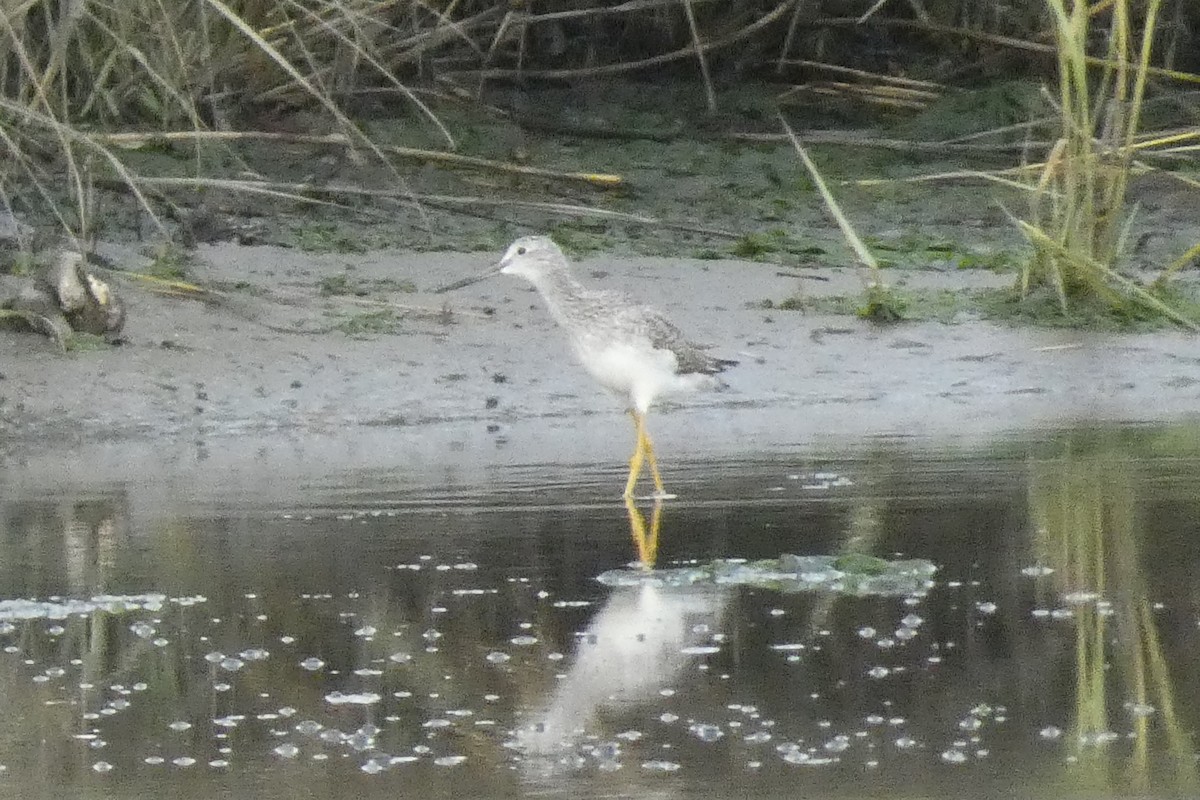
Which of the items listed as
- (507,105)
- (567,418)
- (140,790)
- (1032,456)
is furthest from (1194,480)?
(507,105)

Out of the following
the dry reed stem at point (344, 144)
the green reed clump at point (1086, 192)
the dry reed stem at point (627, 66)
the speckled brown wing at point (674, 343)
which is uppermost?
the dry reed stem at point (627, 66)

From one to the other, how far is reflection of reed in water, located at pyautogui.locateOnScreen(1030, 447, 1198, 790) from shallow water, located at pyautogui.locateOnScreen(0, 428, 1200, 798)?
1 cm

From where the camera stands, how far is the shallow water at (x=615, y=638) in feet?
12.6

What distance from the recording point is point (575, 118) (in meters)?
13.4

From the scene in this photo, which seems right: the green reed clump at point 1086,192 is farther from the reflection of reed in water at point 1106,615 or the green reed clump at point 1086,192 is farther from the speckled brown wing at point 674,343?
the reflection of reed in water at point 1106,615

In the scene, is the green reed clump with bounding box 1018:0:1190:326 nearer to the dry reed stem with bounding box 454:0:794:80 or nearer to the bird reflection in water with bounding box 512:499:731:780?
the bird reflection in water with bounding box 512:499:731:780

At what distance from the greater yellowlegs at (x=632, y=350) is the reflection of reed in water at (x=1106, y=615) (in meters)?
1.23

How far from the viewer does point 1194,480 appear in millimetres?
6754

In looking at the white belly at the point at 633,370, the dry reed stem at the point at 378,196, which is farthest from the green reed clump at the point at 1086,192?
the white belly at the point at 633,370

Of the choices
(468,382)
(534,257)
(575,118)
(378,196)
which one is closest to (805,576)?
(534,257)

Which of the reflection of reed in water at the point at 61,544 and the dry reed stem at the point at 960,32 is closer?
the reflection of reed in water at the point at 61,544

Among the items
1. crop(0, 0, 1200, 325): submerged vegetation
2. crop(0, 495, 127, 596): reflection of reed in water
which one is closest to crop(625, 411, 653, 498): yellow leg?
crop(0, 495, 127, 596): reflection of reed in water

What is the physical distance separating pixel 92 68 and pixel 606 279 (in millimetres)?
2461

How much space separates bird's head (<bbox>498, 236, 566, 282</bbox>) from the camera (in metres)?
8.16
